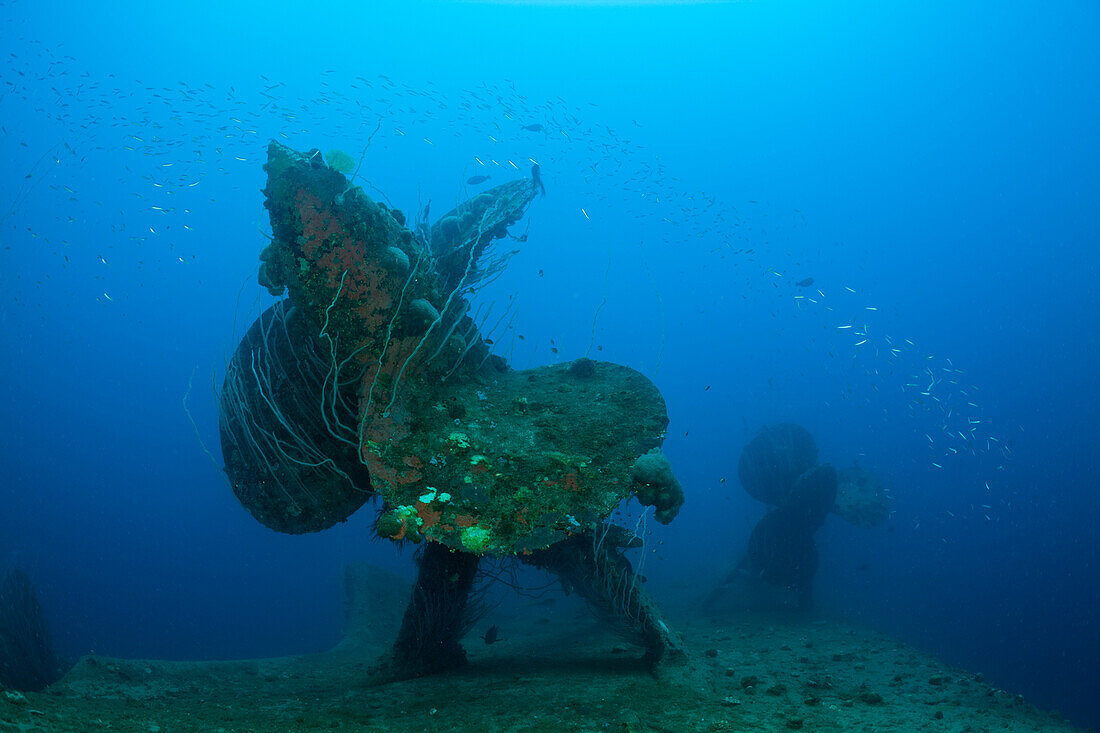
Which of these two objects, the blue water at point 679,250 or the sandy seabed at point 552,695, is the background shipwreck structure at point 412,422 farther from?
the blue water at point 679,250

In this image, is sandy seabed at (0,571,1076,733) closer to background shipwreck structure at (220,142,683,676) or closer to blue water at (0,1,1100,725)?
background shipwreck structure at (220,142,683,676)

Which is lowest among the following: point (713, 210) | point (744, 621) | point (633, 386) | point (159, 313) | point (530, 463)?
point (744, 621)

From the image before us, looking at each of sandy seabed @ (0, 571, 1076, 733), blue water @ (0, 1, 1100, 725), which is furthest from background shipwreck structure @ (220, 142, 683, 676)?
blue water @ (0, 1, 1100, 725)

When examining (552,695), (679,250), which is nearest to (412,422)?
(552,695)

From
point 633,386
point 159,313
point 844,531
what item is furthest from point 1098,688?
point 159,313

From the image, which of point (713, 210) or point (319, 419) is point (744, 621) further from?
point (713, 210)

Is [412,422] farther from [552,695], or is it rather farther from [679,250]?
[679,250]

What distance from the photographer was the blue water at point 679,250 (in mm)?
48875

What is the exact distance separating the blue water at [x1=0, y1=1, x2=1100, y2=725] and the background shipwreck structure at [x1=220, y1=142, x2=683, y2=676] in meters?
35.1

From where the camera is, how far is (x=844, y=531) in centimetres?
3716

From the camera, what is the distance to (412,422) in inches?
162

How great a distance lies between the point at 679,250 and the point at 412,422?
95661 mm

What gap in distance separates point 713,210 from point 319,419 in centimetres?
9327

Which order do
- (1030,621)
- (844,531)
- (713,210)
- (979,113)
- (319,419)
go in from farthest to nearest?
(713,210) → (979,113) → (844,531) → (1030,621) → (319,419)
